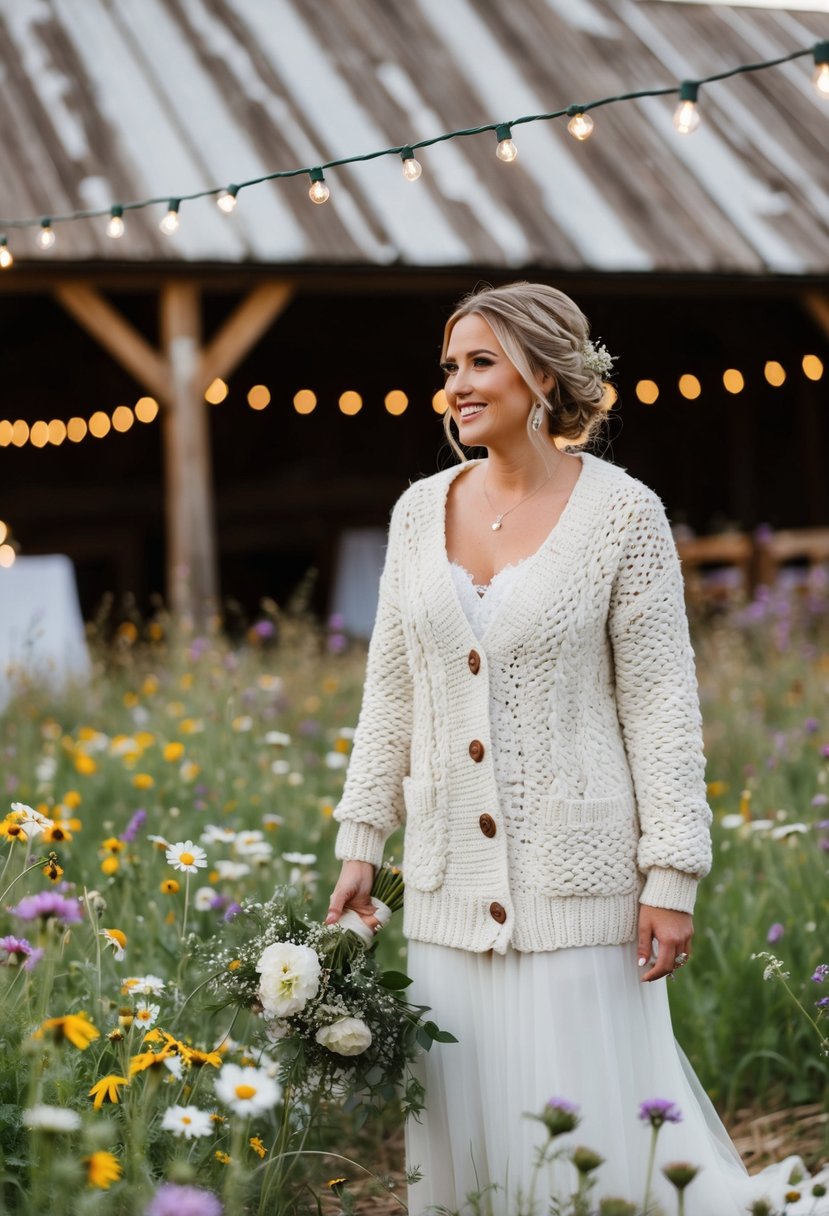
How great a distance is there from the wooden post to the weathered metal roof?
419 mm

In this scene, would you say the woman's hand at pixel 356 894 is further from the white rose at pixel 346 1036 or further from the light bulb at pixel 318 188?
the light bulb at pixel 318 188

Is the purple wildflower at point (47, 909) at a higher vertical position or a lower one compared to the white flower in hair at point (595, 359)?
lower

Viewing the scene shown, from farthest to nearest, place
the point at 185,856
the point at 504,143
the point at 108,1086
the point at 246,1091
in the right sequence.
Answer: the point at 504,143
the point at 185,856
the point at 108,1086
the point at 246,1091

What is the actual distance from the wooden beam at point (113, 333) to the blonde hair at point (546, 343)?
5127mm

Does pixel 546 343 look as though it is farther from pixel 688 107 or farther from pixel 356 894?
pixel 356 894

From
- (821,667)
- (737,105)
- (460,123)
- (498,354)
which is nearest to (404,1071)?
(498,354)

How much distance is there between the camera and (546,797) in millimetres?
2234

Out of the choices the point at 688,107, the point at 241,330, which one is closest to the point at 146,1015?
the point at 688,107

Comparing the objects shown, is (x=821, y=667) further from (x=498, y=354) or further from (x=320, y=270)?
(x=498, y=354)

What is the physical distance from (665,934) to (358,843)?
0.57 m

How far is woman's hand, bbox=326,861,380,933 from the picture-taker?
2.42 meters

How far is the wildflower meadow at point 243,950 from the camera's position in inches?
81.0

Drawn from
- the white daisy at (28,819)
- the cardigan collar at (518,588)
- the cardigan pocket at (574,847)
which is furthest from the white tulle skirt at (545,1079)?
the white daisy at (28,819)

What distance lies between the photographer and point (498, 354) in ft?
7.61
